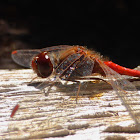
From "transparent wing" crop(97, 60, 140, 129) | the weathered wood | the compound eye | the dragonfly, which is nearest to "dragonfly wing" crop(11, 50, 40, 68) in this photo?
the dragonfly

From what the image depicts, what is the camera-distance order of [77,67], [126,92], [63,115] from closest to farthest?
[63,115] → [126,92] → [77,67]

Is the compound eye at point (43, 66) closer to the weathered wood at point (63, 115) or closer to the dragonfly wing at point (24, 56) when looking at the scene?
the weathered wood at point (63, 115)

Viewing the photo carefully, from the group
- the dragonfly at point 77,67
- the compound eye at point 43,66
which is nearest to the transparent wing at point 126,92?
the dragonfly at point 77,67

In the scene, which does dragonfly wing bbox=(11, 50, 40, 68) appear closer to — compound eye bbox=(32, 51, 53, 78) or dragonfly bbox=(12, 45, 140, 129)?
dragonfly bbox=(12, 45, 140, 129)

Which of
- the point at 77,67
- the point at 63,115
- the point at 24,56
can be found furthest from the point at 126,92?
the point at 24,56

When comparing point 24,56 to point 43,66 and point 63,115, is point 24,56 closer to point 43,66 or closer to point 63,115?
point 43,66

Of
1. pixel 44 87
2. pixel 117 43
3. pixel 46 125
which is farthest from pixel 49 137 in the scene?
pixel 117 43

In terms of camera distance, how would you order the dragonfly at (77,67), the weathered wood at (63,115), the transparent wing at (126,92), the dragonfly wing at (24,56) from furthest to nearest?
1. the dragonfly wing at (24,56)
2. the dragonfly at (77,67)
3. the transparent wing at (126,92)
4. the weathered wood at (63,115)
